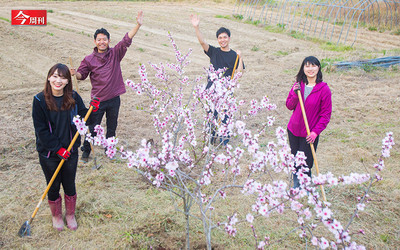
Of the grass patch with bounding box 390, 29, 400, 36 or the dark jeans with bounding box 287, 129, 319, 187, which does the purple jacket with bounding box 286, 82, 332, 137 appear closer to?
the dark jeans with bounding box 287, 129, 319, 187

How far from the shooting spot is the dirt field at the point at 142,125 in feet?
12.6

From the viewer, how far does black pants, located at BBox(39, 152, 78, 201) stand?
3545mm

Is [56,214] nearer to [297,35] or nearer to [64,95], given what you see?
[64,95]

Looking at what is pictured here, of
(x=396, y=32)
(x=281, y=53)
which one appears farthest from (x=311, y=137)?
(x=396, y=32)

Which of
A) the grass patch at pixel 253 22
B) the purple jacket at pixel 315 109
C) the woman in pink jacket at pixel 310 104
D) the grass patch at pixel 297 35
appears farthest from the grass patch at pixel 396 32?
the purple jacket at pixel 315 109

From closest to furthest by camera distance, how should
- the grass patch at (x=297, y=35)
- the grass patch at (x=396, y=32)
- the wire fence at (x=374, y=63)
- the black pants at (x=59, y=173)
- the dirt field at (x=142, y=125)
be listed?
the black pants at (x=59, y=173) < the dirt field at (x=142, y=125) < the wire fence at (x=374, y=63) < the grass patch at (x=297, y=35) < the grass patch at (x=396, y=32)

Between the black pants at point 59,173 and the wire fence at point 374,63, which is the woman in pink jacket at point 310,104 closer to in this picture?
the black pants at point 59,173

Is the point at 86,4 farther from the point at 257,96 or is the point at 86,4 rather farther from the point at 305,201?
the point at 305,201

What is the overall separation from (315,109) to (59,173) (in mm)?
3156

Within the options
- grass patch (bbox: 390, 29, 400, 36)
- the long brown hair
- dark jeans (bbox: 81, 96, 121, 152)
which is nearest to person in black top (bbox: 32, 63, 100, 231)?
the long brown hair

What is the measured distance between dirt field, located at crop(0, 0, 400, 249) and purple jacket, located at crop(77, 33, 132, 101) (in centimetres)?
96

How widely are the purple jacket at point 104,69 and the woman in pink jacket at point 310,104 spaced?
2608 millimetres

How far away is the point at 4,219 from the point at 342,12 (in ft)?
70.0

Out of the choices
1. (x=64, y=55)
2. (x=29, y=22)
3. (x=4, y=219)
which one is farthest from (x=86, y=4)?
(x=4, y=219)
